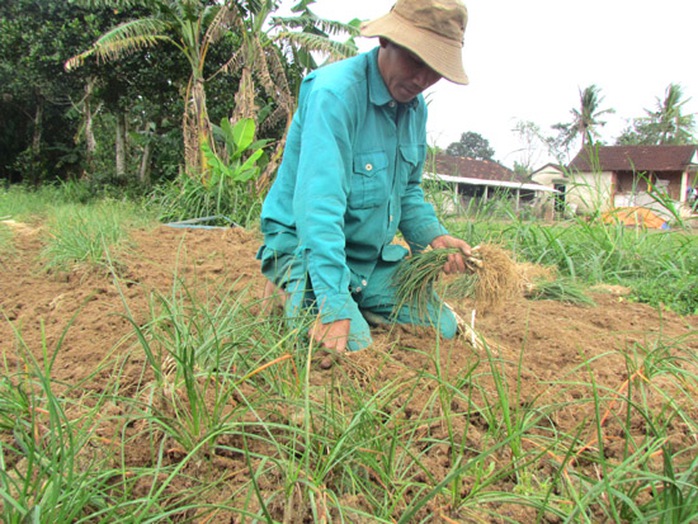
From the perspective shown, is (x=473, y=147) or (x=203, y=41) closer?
(x=203, y=41)

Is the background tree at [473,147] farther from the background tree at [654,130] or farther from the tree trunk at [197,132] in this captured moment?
the tree trunk at [197,132]

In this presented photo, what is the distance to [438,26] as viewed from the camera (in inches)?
70.0

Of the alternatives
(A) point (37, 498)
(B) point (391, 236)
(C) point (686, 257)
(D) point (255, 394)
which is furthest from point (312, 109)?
(C) point (686, 257)

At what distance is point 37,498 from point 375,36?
1634mm

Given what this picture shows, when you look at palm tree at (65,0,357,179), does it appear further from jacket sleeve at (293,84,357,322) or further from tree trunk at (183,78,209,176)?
jacket sleeve at (293,84,357,322)

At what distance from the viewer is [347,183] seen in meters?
2.01

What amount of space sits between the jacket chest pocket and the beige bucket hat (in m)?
0.46

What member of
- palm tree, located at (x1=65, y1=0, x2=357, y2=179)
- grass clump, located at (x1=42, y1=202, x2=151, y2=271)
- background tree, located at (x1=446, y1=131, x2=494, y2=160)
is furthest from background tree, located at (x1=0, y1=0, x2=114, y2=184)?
background tree, located at (x1=446, y1=131, x2=494, y2=160)

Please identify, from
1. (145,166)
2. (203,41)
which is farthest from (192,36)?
(145,166)

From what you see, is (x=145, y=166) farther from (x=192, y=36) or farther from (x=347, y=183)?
(x=347, y=183)

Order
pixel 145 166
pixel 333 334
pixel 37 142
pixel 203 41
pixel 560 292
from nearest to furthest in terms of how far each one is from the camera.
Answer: pixel 333 334
pixel 560 292
pixel 203 41
pixel 145 166
pixel 37 142

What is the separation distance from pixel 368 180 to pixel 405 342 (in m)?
0.69

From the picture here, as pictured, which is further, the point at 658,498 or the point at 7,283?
the point at 7,283

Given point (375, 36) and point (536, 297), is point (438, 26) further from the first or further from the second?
point (536, 297)
